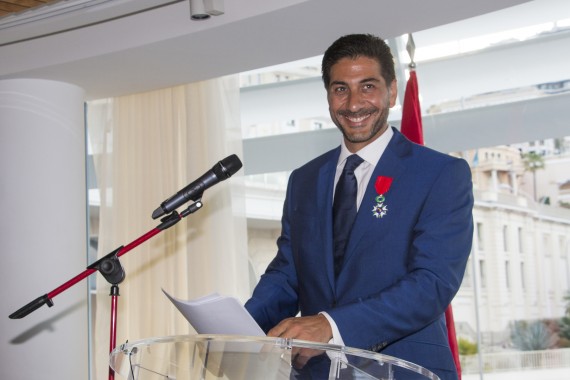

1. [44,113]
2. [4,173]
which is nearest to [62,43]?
[44,113]

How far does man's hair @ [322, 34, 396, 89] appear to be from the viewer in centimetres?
274

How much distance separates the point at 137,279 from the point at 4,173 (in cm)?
122

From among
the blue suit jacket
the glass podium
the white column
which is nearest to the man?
the blue suit jacket

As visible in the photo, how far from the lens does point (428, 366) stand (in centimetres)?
248

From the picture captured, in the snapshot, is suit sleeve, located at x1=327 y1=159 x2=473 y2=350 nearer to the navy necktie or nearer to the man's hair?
the navy necktie

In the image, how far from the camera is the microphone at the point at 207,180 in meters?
2.99

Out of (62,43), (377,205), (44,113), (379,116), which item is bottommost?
(377,205)

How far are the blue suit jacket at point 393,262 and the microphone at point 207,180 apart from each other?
30cm

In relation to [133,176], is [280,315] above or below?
A: below

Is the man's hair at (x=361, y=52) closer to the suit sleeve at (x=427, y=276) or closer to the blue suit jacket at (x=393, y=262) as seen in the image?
the blue suit jacket at (x=393, y=262)

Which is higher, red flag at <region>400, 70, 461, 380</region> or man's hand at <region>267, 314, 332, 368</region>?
red flag at <region>400, 70, 461, 380</region>

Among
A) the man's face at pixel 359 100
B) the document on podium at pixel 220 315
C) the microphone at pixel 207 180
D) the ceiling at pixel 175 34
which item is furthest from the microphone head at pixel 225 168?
the ceiling at pixel 175 34

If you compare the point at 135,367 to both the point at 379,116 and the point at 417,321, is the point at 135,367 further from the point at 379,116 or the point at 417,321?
the point at 379,116

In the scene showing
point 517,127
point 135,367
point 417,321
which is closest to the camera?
point 135,367
